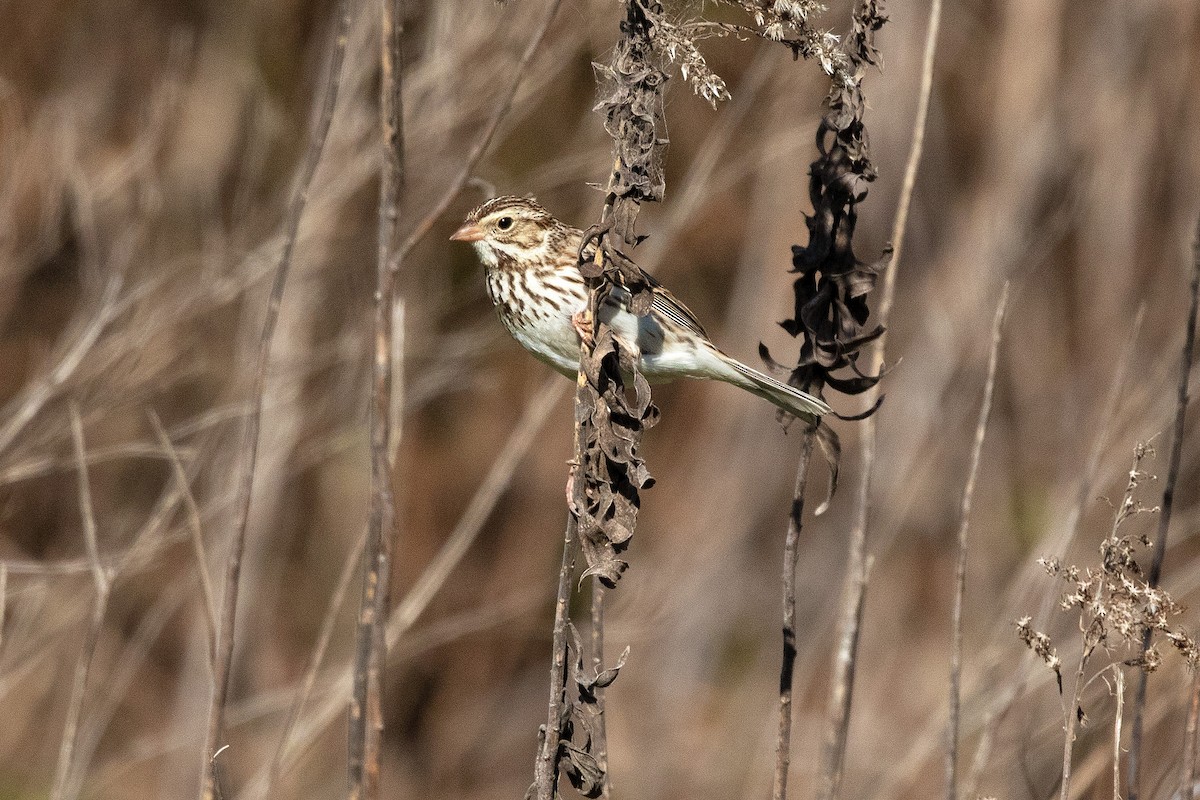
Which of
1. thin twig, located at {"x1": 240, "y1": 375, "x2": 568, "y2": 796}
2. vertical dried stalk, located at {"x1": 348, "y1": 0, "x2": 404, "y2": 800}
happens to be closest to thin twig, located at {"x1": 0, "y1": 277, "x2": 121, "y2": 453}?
thin twig, located at {"x1": 240, "y1": 375, "x2": 568, "y2": 796}

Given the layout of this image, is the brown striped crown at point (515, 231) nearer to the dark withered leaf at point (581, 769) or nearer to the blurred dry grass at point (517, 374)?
the blurred dry grass at point (517, 374)

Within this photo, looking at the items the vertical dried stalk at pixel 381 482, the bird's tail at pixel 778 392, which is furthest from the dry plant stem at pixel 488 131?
the bird's tail at pixel 778 392

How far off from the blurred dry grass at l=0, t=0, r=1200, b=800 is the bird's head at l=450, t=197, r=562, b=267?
1.15ft

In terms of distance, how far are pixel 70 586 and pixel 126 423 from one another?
1.35 metres

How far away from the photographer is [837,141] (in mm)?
1995

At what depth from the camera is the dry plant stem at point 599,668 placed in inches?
75.6

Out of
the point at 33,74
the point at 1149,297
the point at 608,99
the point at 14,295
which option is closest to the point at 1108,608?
the point at 608,99

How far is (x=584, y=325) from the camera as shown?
2.53m

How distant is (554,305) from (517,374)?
3.42 m

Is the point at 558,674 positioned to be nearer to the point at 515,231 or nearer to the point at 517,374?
the point at 515,231

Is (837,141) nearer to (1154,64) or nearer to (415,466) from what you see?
(1154,64)

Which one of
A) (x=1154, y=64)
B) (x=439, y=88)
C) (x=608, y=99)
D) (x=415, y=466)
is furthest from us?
(x=415, y=466)

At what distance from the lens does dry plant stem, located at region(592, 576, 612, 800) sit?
1.92 meters

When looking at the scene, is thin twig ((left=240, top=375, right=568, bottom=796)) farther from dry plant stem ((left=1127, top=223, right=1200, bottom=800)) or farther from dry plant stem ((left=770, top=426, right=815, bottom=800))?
dry plant stem ((left=1127, top=223, right=1200, bottom=800))
